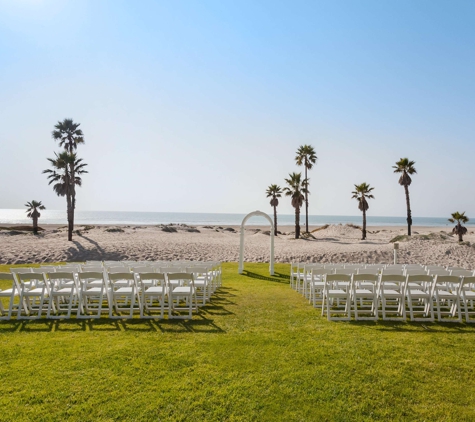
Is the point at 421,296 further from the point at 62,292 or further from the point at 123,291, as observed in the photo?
the point at 62,292

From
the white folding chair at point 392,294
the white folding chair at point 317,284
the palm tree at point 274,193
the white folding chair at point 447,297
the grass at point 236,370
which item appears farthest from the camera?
the palm tree at point 274,193

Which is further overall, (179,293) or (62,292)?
(179,293)

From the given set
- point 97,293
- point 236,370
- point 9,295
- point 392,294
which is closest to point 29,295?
point 9,295

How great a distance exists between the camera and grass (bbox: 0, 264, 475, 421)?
376 centimetres

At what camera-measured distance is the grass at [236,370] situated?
376 centimetres

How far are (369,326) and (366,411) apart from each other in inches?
133

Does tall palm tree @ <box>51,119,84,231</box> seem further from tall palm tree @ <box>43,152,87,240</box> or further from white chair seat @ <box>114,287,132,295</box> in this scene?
white chair seat @ <box>114,287,132,295</box>

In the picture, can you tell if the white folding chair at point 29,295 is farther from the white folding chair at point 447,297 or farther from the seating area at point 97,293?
the white folding chair at point 447,297

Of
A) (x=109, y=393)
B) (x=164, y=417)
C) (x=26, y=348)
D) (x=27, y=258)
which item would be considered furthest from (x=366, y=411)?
(x=27, y=258)

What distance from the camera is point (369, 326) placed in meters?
6.92

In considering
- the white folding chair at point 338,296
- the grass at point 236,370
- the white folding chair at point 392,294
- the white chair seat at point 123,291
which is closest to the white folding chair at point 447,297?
the grass at point 236,370

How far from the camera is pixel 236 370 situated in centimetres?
470

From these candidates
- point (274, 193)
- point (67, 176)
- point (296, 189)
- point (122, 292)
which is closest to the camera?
point (122, 292)

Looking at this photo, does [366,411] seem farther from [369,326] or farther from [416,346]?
[369,326]
